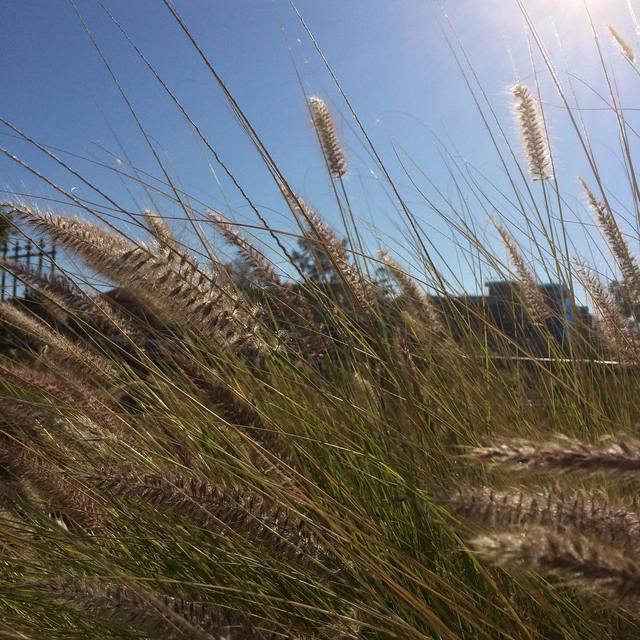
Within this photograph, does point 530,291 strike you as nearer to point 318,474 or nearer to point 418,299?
point 418,299

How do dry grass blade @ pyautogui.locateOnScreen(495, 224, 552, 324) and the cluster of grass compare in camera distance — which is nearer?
the cluster of grass

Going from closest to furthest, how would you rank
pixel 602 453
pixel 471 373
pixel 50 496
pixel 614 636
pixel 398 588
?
pixel 602 453 < pixel 398 588 < pixel 614 636 < pixel 50 496 < pixel 471 373

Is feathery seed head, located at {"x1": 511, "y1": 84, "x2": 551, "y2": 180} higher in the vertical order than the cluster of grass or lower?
higher

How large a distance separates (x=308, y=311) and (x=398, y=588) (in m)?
1.07

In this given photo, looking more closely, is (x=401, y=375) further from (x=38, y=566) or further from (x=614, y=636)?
(x=38, y=566)

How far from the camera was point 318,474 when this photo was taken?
179 cm

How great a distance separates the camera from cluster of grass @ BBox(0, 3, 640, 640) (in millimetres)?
779

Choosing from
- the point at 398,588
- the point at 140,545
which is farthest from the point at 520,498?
the point at 140,545

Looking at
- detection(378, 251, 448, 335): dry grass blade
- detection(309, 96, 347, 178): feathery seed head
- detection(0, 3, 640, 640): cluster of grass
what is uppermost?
detection(309, 96, 347, 178): feathery seed head

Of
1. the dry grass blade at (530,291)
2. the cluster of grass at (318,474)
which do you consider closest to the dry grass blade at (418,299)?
the cluster of grass at (318,474)

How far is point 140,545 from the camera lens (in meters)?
1.71

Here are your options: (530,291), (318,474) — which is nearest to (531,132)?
(530,291)

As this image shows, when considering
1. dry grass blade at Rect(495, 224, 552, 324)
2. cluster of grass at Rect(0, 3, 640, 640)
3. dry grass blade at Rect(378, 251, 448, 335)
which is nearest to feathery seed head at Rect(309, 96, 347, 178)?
cluster of grass at Rect(0, 3, 640, 640)

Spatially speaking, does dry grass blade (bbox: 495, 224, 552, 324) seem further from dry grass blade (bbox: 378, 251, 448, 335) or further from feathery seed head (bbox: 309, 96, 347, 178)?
feathery seed head (bbox: 309, 96, 347, 178)
